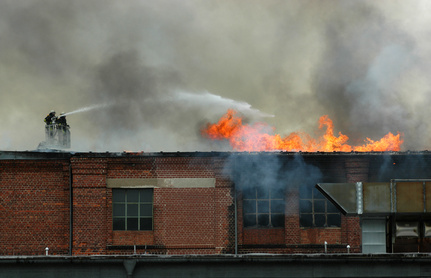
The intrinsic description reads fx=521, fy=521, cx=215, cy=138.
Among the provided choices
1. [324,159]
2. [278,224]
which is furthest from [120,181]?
[324,159]

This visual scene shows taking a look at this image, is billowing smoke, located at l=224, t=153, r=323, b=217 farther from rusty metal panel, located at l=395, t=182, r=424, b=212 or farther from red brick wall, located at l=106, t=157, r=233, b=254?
rusty metal panel, located at l=395, t=182, r=424, b=212

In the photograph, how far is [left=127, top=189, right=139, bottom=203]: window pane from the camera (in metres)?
20.2

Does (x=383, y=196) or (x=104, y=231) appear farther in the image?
(x=104, y=231)

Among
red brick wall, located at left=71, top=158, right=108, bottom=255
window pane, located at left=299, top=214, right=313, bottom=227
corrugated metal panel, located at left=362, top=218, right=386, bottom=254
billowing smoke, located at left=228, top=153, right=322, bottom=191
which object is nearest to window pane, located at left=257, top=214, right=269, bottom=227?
billowing smoke, located at left=228, top=153, right=322, bottom=191

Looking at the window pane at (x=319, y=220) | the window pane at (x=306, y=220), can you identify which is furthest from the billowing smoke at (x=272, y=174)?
the window pane at (x=319, y=220)

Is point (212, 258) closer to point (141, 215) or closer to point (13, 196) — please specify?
point (141, 215)

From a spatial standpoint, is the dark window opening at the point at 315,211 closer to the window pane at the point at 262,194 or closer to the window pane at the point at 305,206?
the window pane at the point at 305,206

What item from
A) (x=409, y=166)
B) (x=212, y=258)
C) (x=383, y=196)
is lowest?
(x=212, y=258)

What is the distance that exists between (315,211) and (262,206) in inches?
82.1

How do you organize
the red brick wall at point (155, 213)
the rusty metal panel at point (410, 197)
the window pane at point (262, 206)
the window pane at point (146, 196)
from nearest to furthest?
the rusty metal panel at point (410, 197)
the red brick wall at point (155, 213)
the window pane at point (146, 196)
the window pane at point (262, 206)

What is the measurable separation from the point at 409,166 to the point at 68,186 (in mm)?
13216

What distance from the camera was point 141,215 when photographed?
66.2 ft

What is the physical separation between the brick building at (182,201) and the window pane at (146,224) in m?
0.04

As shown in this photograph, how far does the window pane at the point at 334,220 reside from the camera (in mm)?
20312
